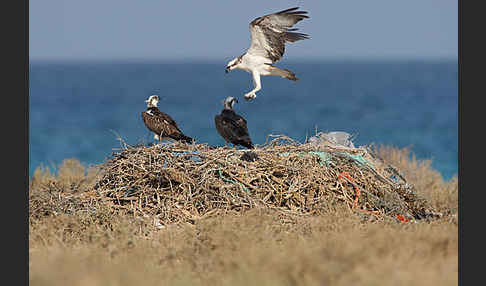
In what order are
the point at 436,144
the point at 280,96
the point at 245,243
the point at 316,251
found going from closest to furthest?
the point at 316,251 < the point at 245,243 < the point at 436,144 < the point at 280,96

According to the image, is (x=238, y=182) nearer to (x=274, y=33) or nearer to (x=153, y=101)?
(x=153, y=101)

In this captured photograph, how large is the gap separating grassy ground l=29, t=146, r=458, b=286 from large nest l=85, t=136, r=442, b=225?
36 centimetres

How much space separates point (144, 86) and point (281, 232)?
260ft

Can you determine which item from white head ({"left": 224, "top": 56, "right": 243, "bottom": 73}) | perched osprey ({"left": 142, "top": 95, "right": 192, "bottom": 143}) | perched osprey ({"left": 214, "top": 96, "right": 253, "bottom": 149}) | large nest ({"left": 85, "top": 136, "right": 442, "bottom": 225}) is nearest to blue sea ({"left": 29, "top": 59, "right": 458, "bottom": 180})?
white head ({"left": 224, "top": 56, "right": 243, "bottom": 73})

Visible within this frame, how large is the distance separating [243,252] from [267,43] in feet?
14.2

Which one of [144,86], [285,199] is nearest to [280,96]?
[144,86]

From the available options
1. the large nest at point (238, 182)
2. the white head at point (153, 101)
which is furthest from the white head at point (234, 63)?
the large nest at point (238, 182)

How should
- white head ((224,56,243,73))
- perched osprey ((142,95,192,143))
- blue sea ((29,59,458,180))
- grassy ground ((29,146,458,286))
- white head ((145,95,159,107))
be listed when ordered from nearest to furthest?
1. grassy ground ((29,146,458,286))
2. perched osprey ((142,95,192,143))
3. white head ((145,95,159,107))
4. white head ((224,56,243,73))
5. blue sea ((29,59,458,180))

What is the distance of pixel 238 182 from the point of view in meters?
8.95

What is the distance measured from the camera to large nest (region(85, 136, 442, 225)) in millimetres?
8867

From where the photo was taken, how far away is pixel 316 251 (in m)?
6.29

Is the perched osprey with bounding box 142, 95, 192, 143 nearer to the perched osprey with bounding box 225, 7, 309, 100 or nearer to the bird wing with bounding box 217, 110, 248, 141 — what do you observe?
the bird wing with bounding box 217, 110, 248, 141

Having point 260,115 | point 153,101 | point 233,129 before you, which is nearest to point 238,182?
point 233,129
